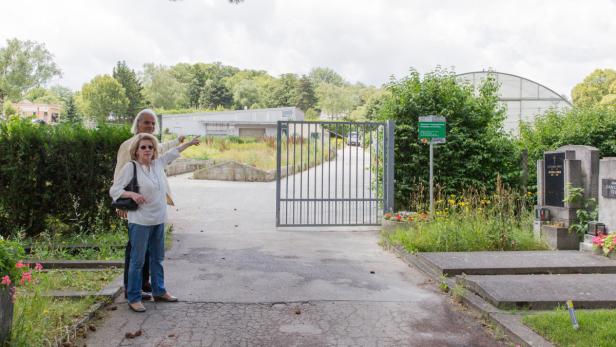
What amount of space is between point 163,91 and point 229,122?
42.0 metres

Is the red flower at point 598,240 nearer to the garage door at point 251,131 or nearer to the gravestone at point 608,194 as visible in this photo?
the gravestone at point 608,194

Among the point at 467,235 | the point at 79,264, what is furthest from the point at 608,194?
the point at 79,264

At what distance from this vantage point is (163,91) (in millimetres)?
100312

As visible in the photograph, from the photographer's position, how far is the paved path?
489 centimetres

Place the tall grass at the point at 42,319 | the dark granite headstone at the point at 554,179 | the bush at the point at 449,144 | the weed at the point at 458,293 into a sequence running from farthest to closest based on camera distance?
the bush at the point at 449,144 < the dark granite headstone at the point at 554,179 < the weed at the point at 458,293 < the tall grass at the point at 42,319

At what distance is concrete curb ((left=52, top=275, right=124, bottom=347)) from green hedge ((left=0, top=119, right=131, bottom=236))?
2.79 metres

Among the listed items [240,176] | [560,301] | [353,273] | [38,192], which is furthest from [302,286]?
[240,176]

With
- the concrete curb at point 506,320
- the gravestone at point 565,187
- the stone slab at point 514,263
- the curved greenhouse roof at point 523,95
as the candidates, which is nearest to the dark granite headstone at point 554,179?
the gravestone at point 565,187

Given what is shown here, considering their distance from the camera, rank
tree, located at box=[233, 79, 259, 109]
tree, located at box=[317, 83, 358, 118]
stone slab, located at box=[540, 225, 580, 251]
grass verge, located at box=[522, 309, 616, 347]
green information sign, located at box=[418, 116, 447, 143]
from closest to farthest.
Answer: grass verge, located at box=[522, 309, 616, 347]
stone slab, located at box=[540, 225, 580, 251]
green information sign, located at box=[418, 116, 447, 143]
tree, located at box=[317, 83, 358, 118]
tree, located at box=[233, 79, 259, 109]

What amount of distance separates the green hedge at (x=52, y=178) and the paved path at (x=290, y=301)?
1.62 meters

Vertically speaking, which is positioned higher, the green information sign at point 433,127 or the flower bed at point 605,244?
the green information sign at point 433,127

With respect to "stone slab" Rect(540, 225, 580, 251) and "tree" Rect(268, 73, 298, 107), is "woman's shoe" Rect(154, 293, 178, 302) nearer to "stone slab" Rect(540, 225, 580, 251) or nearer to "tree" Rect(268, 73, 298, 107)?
"stone slab" Rect(540, 225, 580, 251)

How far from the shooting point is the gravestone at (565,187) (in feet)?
30.5

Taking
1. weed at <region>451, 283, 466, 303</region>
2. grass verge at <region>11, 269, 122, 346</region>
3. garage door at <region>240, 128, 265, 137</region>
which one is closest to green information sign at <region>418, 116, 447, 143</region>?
weed at <region>451, 283, 466, 303</region>
